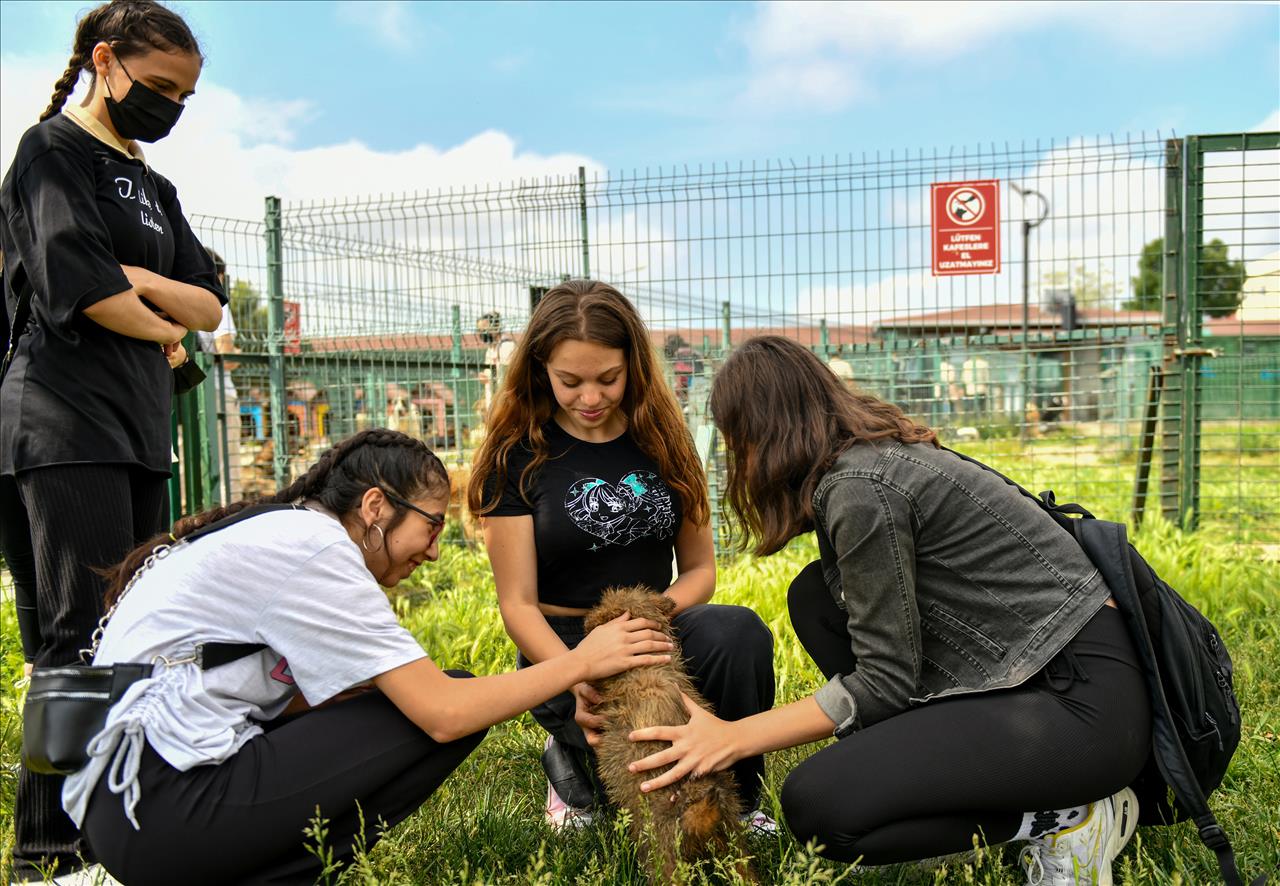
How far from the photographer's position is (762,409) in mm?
2557

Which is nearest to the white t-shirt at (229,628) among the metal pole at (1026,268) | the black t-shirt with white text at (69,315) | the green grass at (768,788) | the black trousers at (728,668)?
the green grass at (768,788)

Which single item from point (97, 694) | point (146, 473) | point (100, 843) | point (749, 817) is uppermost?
point (146, 473)

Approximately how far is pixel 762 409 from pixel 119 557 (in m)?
1.76

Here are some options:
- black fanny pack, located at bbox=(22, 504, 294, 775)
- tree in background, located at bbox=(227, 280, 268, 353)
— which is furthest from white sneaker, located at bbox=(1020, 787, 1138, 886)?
tree in background, located at bbox=(227, 280, 268, 353)

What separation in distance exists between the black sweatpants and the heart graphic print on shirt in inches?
33.6

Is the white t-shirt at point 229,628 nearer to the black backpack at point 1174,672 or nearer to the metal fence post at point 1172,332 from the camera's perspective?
the black backpack at point 1174,672

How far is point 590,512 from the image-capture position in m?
3.12

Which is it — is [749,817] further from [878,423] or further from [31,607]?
[31,607]

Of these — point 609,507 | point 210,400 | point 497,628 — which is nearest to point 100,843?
point 609,507

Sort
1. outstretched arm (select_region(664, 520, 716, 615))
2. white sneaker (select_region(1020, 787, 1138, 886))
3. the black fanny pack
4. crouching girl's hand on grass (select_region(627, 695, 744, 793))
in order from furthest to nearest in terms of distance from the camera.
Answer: outstretched arm (select_region(664, 520, 716, 615)) < white sneaker (select_region(1020, 787, 1138, 886)) < crouching girl's hand on grass (select_region(627, 695, 744, 793)) < the black fanny pack

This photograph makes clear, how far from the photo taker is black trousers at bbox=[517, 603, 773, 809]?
9.48 feet

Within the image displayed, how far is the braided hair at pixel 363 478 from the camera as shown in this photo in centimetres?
247

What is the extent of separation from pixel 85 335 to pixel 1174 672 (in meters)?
2.89

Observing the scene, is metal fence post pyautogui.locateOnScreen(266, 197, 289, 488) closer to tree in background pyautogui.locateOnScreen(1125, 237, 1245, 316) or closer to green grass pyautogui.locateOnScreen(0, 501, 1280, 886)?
green grass pyautogui.locateOnScreen(0, 501, 1280, 886)
